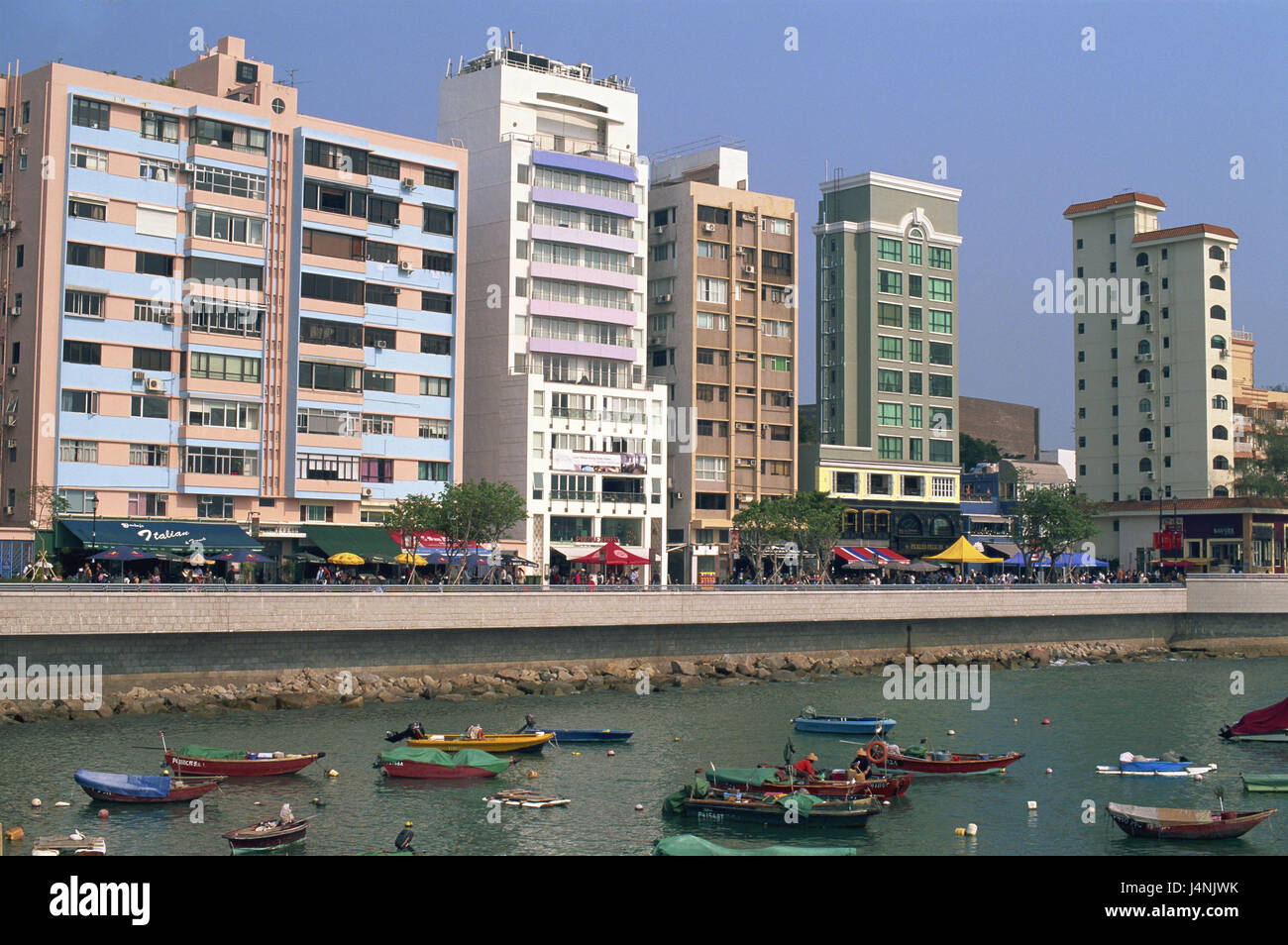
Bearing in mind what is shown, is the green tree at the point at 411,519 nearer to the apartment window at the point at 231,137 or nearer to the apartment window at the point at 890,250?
the apartment window at the point at 231,137

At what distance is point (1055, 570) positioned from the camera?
119 m

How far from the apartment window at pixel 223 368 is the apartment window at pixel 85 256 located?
7724 mm

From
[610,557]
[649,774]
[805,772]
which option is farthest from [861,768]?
[610,557]

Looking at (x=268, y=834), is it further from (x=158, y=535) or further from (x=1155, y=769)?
(x=158, y=535)

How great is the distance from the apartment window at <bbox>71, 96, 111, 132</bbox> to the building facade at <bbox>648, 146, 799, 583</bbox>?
49172mm

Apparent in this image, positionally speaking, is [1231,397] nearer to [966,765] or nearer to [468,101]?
Result: [468,101]

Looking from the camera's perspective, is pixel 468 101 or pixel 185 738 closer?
pixel 185 738

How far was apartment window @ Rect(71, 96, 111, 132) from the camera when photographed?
78.5m

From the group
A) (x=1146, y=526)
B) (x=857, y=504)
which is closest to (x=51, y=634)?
(x=857, y=504)

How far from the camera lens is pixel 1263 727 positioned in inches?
2217

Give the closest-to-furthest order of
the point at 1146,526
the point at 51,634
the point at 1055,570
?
the point at 51,634
the point at 1055,570
the point at 1146,526

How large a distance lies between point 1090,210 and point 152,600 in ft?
372

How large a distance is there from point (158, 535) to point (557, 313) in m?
37.9

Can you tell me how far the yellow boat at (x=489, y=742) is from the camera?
49.2 metres
